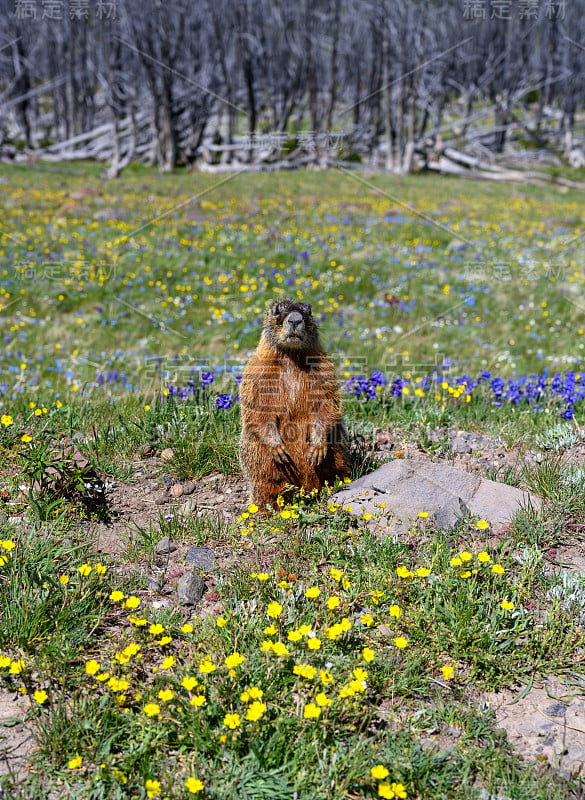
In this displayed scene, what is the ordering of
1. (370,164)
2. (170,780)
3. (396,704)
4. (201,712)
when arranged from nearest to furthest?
(170,780) < (201,712) < (396,704) < (370,164)

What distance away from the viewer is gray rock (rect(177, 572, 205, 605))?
3465 mm

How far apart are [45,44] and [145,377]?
56.1 m

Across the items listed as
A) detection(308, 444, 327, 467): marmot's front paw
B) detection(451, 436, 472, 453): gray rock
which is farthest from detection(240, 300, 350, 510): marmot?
detection(451, 436, 472, 453): gray rock

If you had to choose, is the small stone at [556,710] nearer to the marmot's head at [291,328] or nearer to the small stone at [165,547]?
→ the small stone at [165,547]

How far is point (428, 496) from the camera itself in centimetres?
412

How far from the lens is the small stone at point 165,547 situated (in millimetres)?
3867

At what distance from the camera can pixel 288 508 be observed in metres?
3.95

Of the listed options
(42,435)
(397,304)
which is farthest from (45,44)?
(42,435)

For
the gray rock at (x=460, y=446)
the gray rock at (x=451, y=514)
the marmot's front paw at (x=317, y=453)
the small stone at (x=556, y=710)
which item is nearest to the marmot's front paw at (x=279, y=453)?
the marmot's front paw at (x=317, y=453)

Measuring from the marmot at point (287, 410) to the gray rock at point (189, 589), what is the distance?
0.76 m

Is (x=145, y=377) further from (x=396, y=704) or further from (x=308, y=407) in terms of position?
(x=396, y=704)

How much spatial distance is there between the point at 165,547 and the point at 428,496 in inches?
66.8

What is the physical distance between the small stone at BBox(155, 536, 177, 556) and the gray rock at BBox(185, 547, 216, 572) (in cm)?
13

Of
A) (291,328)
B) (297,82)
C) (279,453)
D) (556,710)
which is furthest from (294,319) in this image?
(297,82)
